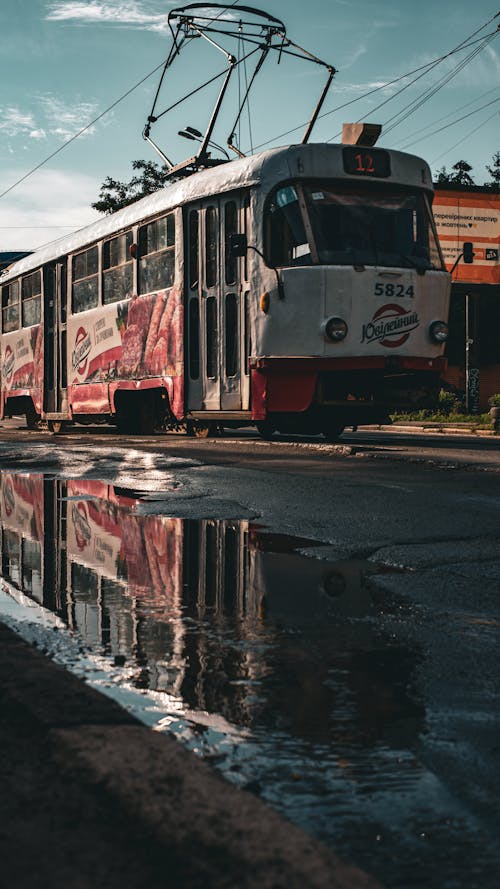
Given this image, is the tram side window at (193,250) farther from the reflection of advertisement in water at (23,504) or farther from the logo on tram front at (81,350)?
the reflection of advertisement in water at (23,504)

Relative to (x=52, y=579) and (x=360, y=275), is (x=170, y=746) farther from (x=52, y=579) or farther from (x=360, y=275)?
(x=360, y=275)

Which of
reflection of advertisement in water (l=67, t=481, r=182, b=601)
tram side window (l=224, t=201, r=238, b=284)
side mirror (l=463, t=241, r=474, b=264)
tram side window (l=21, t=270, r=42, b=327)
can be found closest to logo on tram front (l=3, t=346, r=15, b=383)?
tram side window (l=21, t=270, r=42, b=327)

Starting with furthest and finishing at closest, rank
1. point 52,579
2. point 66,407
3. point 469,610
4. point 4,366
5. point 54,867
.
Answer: point 4,366 < point 66,407 < point 52,579 < point 469,610 < point 54,867

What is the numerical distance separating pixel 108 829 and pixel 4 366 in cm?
2283

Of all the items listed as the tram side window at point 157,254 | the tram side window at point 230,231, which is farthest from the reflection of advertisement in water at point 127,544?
the tram side window at point 157,254

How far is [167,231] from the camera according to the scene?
51.0ft

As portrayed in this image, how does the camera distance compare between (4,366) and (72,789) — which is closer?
(72,789)

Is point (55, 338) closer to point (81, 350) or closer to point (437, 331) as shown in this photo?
point (81, 350)

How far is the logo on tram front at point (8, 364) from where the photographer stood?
925 inches

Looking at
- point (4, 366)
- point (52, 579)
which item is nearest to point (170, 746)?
point (52, 579)

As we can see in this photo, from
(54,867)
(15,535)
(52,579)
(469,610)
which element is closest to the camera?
(54,867)

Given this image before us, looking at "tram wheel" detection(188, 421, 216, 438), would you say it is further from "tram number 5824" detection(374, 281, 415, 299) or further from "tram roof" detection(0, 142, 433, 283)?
"tram number 5824" detection(374, 281, 415, 299)

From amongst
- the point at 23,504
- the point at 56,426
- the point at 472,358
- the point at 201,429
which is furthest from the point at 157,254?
the point at 472,358

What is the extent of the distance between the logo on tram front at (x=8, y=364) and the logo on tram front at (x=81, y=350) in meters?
4.11
